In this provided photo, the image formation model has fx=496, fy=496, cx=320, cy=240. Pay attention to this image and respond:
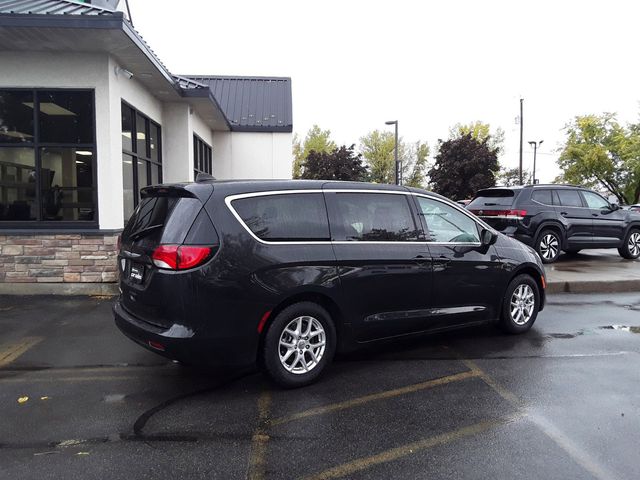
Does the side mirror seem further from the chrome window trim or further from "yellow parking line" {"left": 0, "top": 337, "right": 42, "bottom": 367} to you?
"yellow parking line" {"left": 0, "top": 337, "right": 42, "bottom": 367}

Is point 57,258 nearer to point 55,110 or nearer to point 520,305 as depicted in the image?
point 55,110

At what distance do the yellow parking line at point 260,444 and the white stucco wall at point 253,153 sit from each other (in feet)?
45.2

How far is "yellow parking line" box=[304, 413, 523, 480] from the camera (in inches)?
114

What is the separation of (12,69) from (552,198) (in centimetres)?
1062

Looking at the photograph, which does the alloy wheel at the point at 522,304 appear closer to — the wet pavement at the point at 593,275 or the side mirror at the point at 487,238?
the side mirror at the point at 487,238

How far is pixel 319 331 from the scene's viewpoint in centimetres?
423

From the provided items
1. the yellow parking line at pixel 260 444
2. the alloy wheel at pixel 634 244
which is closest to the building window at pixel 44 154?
the yellow parking line at pixel 260 444

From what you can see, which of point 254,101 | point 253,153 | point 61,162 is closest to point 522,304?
point 61,162

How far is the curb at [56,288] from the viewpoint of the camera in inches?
Result: 302

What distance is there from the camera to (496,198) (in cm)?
1120

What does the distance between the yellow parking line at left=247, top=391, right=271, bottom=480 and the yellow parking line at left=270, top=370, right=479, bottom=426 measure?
11 cm

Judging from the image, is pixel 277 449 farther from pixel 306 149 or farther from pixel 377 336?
pixel 306 149

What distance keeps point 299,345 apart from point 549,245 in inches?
339

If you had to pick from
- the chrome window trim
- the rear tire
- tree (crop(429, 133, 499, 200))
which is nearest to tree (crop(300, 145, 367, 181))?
tree (crop(429, 133, 499, 200))
